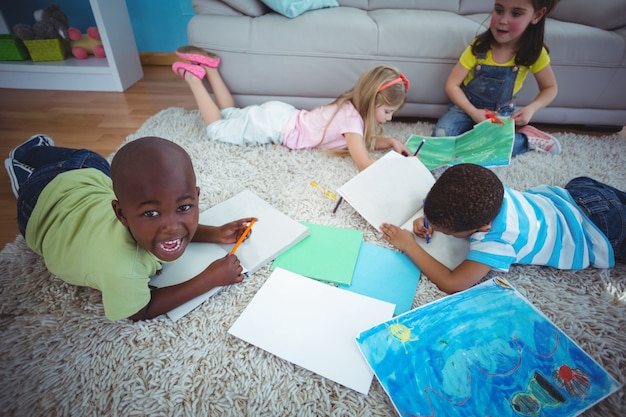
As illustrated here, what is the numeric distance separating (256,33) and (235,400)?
126 centimetres

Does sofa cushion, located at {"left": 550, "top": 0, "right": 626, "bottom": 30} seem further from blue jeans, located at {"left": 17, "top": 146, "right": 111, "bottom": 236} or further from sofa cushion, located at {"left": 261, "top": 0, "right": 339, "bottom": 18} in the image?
blue jeans, located at {"left": 17, "top": 146, "right": 111, "bottom": 236}

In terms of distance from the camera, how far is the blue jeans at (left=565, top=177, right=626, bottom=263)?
77cm

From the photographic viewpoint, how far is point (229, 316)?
712 mm

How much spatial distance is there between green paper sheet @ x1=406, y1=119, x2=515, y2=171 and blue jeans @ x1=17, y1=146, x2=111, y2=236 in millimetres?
1045

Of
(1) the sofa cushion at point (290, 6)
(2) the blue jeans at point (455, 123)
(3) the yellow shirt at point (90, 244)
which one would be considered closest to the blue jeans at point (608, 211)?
(2) the blue jeans at point (455, 123)

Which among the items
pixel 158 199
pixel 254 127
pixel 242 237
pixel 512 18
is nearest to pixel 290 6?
pixel 254 127

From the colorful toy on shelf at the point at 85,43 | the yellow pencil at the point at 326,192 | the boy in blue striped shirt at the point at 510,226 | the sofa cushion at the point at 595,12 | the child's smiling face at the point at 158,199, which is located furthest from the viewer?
the colorful toy on shelf at the point at 85,43

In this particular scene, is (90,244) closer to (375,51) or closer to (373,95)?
(373,95)

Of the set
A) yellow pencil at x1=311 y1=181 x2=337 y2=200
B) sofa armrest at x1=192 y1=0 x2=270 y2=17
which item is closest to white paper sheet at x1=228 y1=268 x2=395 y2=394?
yellow pencil at x1=311 y1=181 x2=337 y2=200

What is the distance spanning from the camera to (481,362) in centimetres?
60

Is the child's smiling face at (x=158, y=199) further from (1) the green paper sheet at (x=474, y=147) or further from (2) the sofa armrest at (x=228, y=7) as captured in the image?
(2) the sofa armrest at (x=228, y=7)

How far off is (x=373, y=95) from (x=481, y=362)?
2.85ft

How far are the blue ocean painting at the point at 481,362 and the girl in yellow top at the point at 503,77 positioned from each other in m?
0.86

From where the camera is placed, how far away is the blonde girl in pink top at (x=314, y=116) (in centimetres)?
115
